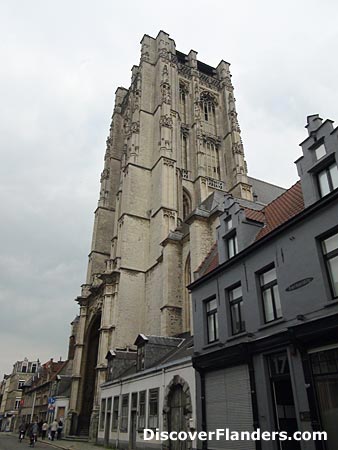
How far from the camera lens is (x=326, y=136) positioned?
9.44 meters

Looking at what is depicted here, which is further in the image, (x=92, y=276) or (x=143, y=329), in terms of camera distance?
(x=92, y=276)

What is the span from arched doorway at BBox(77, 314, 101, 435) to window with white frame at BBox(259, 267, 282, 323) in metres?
23.5

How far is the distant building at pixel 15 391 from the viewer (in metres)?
56.7

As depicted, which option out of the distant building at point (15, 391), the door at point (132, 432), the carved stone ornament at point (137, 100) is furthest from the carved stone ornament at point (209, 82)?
the distant building at point (15, 391)

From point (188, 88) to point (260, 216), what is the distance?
106 ft

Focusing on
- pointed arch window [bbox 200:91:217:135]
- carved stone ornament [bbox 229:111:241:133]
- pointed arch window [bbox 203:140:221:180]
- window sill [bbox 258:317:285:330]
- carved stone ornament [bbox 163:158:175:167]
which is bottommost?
window sill [bbox 258:317:285:330]

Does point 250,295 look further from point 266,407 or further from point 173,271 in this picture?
point 173,271

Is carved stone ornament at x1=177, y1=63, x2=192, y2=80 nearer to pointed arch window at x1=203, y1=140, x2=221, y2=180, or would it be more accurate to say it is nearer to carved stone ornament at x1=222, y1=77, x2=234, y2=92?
carved stone ornament at x1=222, y1=77, x2=234, y2=92

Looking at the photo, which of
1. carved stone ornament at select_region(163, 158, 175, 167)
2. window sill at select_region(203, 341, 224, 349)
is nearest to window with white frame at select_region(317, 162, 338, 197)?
window sill at select_region(203, 341, 224, 349)

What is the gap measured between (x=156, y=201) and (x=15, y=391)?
165ft

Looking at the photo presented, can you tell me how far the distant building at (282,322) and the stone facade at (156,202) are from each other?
34.6 ft

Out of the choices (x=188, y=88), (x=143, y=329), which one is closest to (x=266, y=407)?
(x=143, y=329)

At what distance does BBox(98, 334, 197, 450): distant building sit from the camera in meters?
12.5

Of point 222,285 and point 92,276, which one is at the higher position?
point 92,276
